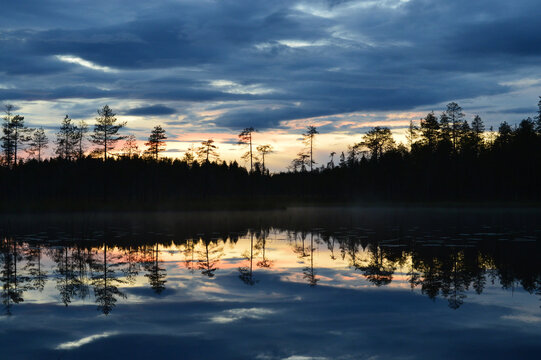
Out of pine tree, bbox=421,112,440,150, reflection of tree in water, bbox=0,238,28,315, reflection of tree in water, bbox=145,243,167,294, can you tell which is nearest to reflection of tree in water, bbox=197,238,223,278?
reflection of tree in water, bbox=145,243,167,294

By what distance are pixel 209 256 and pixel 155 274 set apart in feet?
14.2

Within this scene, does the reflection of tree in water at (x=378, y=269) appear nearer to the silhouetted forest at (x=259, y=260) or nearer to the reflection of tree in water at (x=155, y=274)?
the silhouetted forest at (x=259, y=260)

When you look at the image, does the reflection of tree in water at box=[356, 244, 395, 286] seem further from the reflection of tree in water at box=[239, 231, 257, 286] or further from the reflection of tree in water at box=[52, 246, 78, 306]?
the reflection of tree in water at box=[52, 246, 78, 306]

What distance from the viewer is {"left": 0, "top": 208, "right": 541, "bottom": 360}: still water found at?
7.05 metres

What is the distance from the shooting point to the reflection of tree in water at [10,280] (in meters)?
10.3

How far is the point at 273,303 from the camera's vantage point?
9.99 meters

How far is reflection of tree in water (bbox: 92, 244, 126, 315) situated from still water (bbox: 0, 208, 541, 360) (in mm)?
30

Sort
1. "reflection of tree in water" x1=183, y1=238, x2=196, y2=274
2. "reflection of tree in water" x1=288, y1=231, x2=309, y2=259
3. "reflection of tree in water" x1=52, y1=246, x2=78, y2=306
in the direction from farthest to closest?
"reflection of tree in water" x1=288, y1=231, x2=309, y2=259 → "reflection of tree in water" x1=183, y1=238, x2=196, y2=274 → "reflection of tree in water" x1=52, y1=246, x2=78, y2=306

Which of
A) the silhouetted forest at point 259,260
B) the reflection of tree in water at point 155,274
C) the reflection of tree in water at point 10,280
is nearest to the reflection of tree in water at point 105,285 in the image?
the silhouetted forest at point 259,260

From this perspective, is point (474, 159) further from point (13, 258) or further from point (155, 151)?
point (13, 258)

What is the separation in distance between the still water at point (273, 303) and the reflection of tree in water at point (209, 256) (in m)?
0.09

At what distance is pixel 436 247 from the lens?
19.5 metres

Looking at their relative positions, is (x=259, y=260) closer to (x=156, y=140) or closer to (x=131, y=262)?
(x=131, y=262)

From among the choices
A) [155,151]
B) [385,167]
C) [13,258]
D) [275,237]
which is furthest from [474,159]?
[13,258]
